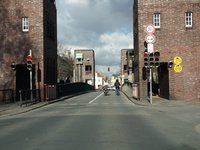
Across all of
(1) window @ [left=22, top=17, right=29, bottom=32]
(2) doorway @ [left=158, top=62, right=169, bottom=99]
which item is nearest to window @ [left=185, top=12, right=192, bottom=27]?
(2) doorway @ [left=158, top=62, right=169, bottom=99]

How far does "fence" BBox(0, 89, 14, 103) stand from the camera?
29.0 meters

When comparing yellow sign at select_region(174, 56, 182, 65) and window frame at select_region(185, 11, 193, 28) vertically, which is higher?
window frame at select_region(185, 11, 193, 28)

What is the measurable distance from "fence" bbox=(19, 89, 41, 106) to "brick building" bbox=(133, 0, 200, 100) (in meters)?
8.19

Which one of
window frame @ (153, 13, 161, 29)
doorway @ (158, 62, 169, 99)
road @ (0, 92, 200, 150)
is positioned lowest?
road @ (0, 92, 200, 150)

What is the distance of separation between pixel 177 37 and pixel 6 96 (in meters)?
13.6

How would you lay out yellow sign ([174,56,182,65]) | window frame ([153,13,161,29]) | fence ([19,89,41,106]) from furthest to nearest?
window frame ([153,13,161,29]), yellow sign ([174,56,182,65]), fence ([19,89,41,106])

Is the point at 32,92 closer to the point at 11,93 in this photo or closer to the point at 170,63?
the point at 11,93

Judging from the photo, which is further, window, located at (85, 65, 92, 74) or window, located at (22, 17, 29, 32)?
window, located at (85, 65, 92, 74)

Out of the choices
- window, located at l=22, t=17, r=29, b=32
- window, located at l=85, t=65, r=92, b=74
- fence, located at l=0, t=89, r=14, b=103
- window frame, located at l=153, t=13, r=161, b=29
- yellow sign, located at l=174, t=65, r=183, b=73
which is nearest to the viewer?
fence, located at l=0, t=89, r=14, b=103

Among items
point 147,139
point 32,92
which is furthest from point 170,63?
point 147,139

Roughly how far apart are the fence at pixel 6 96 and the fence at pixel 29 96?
195 cm

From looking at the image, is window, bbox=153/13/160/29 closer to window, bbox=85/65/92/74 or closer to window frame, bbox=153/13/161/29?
window frame, bbox=153/13/161/29

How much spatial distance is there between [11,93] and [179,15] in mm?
14119

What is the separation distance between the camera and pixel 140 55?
31719mm
